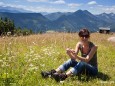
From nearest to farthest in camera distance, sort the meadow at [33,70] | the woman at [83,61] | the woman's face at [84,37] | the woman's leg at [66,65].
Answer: the meadow at [33,70] → the woman at [83,61] → the woman's face at [84,37] → the woman's leg at [66,65]

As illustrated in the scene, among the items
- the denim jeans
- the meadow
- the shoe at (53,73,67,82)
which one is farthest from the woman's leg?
the shoe at (53,73,67,82)

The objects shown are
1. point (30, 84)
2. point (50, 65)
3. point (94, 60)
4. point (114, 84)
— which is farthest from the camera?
point (50, 65)

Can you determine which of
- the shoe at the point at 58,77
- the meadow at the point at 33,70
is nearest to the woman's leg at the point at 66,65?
the meadow at the point at 33,70

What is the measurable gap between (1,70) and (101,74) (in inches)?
157

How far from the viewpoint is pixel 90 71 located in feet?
29.1

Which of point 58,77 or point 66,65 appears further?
point 66,65

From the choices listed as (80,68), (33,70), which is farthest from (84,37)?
(33,70)

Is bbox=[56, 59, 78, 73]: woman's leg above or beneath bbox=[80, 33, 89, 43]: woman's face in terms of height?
beneath

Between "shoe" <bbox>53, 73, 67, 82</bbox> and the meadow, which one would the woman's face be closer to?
the meadow

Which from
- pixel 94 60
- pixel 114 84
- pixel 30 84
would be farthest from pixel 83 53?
pixel 30 84

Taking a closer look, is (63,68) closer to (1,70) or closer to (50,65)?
(50,65)

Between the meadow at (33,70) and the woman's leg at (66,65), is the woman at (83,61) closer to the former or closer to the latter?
the woman's leg at (66,65)

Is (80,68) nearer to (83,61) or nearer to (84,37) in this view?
(83,61)

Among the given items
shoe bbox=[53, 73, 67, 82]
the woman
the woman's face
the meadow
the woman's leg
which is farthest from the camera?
the woman's leg
